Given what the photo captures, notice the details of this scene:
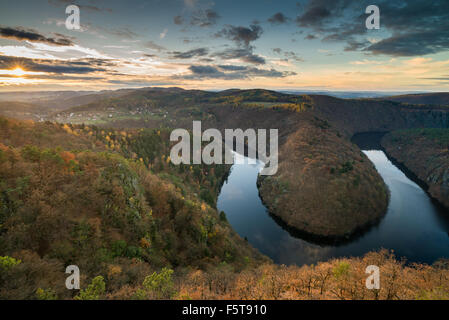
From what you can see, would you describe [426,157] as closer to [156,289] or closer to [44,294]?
[156,289]

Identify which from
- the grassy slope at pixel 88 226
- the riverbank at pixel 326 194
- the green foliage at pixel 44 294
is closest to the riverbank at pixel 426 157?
the riverbank at pixel 326 194

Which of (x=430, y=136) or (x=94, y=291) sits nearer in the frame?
(x=94, y=291)

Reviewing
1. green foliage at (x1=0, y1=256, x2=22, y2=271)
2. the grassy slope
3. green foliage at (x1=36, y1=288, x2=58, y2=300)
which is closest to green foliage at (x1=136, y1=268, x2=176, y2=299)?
the grassy slope

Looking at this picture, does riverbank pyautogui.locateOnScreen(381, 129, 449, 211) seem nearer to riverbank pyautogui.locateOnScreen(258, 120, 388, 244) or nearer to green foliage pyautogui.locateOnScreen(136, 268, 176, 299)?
riverbank pyautogui.locateOnScreen(258, 120, 388, 244)

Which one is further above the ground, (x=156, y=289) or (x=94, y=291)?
(x=94, y=291)

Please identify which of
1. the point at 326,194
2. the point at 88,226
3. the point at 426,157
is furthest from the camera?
the point at 426,157

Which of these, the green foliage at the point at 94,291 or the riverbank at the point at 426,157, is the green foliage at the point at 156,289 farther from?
the riverbank at the point at 426,157

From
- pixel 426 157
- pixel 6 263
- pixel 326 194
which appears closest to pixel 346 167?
pixel 326 194
